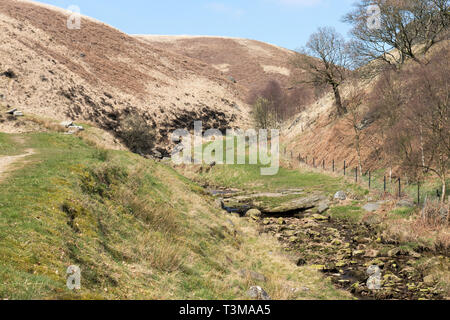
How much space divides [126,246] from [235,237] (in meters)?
10.4

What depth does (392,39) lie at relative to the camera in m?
44.2

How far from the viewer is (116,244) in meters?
11.3

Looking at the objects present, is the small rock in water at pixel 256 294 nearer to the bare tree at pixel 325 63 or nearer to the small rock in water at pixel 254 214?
the small rock in water at pixel 254 214

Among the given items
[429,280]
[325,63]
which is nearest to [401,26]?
[325,63]

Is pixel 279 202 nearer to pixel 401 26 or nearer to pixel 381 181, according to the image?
pixel 381 181

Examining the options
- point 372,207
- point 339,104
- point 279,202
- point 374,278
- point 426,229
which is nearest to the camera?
point 374,278

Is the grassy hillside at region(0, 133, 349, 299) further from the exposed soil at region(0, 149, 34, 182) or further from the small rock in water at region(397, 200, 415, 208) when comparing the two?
the small rock in water at region(397, 200, 415, 208)

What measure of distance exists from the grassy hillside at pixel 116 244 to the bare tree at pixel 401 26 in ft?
106

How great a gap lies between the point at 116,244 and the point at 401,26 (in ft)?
137

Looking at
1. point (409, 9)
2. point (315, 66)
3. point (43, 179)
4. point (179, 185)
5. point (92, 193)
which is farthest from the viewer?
point (315, 66)

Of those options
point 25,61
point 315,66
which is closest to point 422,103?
point 315,66

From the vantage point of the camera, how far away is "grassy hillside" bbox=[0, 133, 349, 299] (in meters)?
7.70

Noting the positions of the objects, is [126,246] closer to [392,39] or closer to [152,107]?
[392,39]

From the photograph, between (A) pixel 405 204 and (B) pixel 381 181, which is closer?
(A) pixel 405 204
